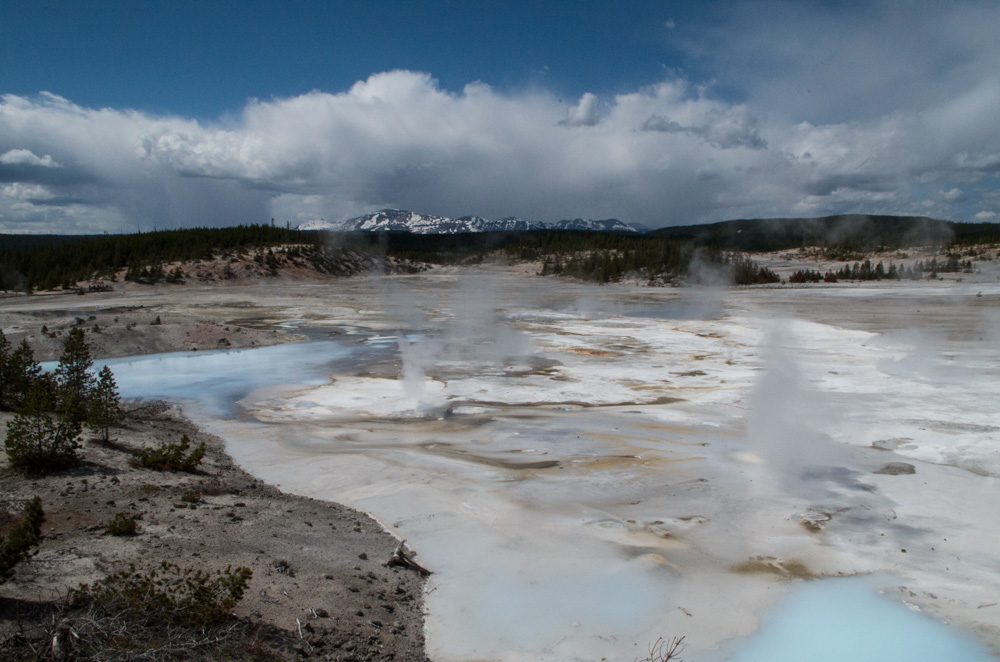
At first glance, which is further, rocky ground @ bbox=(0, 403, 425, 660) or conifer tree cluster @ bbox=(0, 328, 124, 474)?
conifer tree cluster @ bbox=(0, 328, 124, 474)

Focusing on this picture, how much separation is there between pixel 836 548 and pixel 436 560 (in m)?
3.11

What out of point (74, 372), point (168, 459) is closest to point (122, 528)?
point (168, 459)

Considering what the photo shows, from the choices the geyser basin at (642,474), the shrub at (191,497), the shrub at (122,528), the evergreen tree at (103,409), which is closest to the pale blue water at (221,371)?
the geyser basin at (642,474)

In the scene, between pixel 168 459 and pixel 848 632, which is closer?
pixel 848 632

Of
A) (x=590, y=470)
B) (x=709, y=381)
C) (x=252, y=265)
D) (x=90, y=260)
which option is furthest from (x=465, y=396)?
(x=90, y=260)

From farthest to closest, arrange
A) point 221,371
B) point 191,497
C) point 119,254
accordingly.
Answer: point 119,254 < point 221,371 < point 191,497

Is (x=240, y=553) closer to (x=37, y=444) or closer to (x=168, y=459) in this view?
(x=168, y=459)

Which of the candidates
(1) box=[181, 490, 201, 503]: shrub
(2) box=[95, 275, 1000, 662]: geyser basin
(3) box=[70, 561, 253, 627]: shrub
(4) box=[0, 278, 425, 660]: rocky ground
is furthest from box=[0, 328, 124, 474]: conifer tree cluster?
(3) box=[70, 561, 253, 627]: shrub

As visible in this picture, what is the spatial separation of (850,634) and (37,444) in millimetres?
6537

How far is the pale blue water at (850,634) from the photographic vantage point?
3.69 metres

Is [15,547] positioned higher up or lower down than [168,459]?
higher up

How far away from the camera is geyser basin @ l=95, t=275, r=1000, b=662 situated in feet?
13.5

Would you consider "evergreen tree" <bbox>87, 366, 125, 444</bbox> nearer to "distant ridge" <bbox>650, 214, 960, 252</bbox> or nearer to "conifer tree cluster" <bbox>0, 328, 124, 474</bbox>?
"conifer tree cluster" <bbox>0, 328, 124, 474</bbox>

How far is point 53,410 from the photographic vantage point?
6.89 metres
